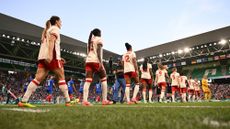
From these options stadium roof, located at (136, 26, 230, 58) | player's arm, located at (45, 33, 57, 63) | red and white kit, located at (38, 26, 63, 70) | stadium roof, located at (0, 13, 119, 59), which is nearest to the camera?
player's arm, located at (45, 33, 57, 63)

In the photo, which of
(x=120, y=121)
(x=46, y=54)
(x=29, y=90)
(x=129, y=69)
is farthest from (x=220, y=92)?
(x=120, y=121)

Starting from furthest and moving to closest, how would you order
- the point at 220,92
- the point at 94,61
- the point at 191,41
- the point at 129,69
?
the point at 191,41, the point at 220,92, the point at 129,69, the point at 94,61

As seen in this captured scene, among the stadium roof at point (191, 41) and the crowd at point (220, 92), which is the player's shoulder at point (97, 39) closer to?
the crowd at point (220, 92)

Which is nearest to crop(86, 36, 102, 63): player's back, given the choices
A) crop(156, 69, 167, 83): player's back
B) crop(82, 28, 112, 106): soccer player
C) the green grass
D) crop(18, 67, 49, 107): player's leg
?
crop(82, 28, 112, 106): soccer player

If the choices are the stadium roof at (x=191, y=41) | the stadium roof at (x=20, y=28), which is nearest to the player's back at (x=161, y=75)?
the stadium roof at (x=20, y=28)

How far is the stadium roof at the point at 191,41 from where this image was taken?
31.4 meters

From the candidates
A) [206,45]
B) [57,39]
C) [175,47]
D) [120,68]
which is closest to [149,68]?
[120,68]

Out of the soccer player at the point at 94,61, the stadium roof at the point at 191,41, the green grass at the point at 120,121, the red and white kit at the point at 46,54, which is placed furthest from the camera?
the stadium roof at the point at 191,41

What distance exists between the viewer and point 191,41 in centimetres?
3475

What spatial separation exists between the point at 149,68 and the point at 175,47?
27.6 meters

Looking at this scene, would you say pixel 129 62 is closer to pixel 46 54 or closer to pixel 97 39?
pixel 97 39

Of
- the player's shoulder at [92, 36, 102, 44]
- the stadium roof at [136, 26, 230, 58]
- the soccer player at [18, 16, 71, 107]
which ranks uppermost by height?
the stadium roof at [136, 26, 230, 58]

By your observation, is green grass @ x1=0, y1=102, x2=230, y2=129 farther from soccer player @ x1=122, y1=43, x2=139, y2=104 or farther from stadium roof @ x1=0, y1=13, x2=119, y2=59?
stadium roof @ x1=0, y1=13, x2=119, y2=59

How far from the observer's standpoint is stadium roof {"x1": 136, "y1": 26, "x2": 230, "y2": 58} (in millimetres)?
31369
